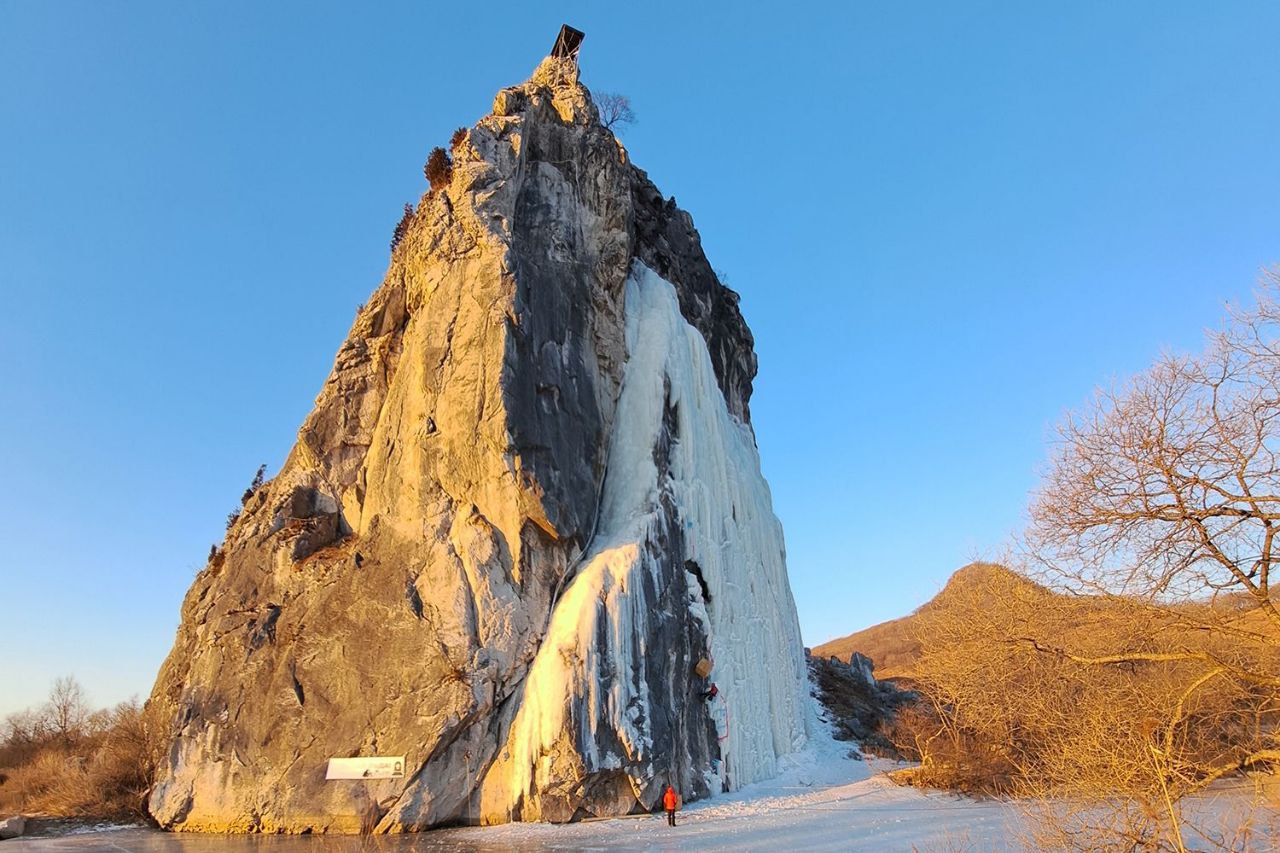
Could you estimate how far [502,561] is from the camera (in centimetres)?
2058

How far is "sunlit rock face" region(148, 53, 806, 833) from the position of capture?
18.7m

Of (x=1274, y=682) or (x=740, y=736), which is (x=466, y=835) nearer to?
(x=740, y=736)

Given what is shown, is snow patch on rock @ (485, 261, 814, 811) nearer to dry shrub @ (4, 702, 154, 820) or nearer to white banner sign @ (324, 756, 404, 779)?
white banner sign @ (324, 756, 404, 779)

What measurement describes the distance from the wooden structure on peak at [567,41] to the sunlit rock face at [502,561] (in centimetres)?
280

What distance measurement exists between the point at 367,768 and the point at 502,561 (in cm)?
551

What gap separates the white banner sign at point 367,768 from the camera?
18250mm

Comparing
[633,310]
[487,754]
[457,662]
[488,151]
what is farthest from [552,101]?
[487,754]

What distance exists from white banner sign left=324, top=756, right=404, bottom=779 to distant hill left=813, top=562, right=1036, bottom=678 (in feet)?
39.9

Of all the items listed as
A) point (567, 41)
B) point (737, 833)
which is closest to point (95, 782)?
point (737, 833)

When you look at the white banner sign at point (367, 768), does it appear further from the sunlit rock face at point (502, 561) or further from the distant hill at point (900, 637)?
the distant hill at point (900, 637)

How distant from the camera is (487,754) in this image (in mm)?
18844

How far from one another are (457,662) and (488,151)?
1488cm

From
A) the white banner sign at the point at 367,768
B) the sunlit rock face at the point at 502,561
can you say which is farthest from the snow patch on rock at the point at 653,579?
the white banner sign at the point at 367,768

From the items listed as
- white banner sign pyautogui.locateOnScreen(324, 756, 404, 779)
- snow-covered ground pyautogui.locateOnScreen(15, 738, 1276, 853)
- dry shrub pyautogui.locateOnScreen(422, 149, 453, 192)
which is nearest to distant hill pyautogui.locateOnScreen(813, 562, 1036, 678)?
snow-covered ground pyautogui.locateOnScreen(15, 738, 1276, 853)
